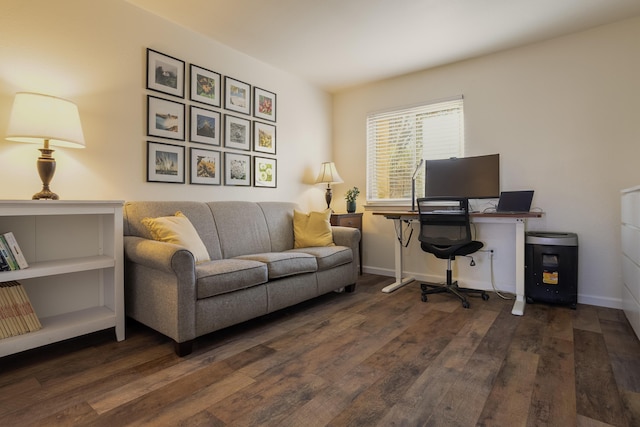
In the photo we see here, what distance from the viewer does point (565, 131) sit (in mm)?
2914

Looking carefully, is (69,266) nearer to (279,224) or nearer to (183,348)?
(183,348)

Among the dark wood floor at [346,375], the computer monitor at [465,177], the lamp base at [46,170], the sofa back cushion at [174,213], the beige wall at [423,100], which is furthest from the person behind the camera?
the computer monitor at [465,177]

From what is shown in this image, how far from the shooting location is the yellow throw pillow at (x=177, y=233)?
2.18 m

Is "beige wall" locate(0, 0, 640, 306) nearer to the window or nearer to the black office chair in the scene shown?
the window

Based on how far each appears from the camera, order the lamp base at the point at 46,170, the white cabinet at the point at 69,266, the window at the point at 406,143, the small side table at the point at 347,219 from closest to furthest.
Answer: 1. the white cabinet at the point at 69,266
2. the lamp base at the point at 46,170
3. the window at the point at 406,143
4. the small side table at the point at 347,219

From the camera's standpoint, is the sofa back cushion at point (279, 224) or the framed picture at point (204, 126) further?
the sofa back cushion at point (279, 224)

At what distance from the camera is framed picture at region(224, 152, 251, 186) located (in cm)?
317

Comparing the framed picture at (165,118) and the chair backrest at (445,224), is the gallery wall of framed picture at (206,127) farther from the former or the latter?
the chair backrest at (445,224)

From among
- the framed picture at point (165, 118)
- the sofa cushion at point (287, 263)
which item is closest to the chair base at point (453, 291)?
the sofa cushion at point (287, 263)

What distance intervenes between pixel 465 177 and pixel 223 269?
7.76ft

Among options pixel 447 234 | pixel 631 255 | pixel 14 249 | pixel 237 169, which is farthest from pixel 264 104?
pixel 631 255

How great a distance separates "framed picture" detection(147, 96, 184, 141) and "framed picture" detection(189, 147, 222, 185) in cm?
20

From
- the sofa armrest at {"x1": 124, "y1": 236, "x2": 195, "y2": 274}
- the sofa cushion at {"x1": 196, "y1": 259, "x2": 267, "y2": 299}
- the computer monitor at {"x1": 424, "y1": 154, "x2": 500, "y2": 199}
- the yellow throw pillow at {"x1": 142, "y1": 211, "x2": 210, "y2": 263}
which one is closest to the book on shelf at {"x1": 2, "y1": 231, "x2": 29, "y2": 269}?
the sofa armrest at {"x1": 124, "y1": 236, "x2": 195, "y2": 274}

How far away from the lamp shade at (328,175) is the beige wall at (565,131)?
1.40 metres
